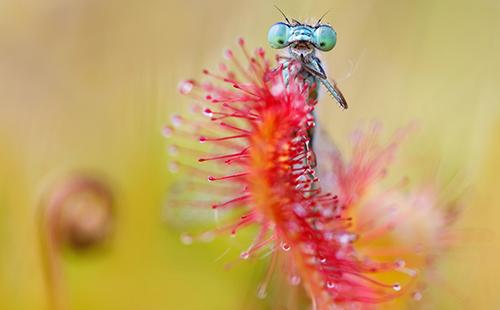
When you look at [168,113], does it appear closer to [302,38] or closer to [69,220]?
[69,220]

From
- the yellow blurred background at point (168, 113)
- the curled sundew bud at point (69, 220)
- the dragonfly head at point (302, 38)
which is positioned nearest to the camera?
the dragonfly head at point (302, 38)

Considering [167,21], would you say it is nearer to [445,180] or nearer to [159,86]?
[159,86]

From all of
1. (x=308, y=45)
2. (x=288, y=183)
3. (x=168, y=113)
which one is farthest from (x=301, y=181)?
(x=168, y=113)

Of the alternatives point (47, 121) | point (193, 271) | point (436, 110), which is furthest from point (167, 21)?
point (193, 271)

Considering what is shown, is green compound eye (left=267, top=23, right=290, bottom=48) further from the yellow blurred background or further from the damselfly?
the yellow blurred background

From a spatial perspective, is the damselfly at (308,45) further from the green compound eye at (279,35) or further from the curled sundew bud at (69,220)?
the curled sundew bud at (69,220)

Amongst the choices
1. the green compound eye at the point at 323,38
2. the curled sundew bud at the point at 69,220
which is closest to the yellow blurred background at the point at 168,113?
the curled sundew bud at the point at 69,220

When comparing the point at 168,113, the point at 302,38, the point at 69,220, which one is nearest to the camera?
the point at 302,38
